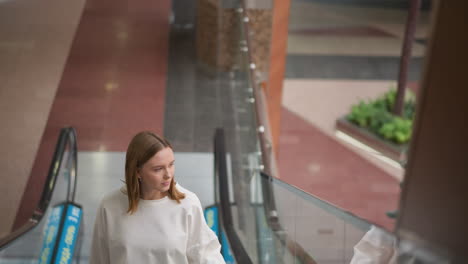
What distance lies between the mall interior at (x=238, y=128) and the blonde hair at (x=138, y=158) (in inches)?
32.0

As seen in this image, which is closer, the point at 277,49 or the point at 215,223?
the point at 215,223

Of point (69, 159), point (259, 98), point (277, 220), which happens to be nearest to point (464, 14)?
point (277, 220)

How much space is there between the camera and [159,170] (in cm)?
228

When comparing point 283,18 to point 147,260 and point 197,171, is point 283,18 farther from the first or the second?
point 147,260

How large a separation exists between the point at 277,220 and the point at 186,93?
15.0 feet

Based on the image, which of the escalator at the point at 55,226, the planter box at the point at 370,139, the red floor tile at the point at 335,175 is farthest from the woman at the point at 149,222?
the planter box at the point at 370,139

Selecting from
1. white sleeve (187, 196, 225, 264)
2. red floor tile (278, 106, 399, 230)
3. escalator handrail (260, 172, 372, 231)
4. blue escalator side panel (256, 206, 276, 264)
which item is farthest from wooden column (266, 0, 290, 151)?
white sleeve (187, 196, 225, 264)

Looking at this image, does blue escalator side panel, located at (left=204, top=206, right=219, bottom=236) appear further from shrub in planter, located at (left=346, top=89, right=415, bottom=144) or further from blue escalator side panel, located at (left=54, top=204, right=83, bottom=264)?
shrub in planter, located at (left=346, top=89, right=415, bottom=144)

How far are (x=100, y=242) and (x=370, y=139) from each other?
11251 millimetres

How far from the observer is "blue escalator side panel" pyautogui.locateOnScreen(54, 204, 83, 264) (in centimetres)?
483

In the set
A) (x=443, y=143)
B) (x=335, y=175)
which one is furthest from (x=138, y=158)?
(x=335, y=175)

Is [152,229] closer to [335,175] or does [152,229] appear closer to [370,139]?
[335,175]

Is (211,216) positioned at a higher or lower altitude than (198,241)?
lower

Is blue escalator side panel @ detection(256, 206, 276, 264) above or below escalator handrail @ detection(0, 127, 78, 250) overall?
below
